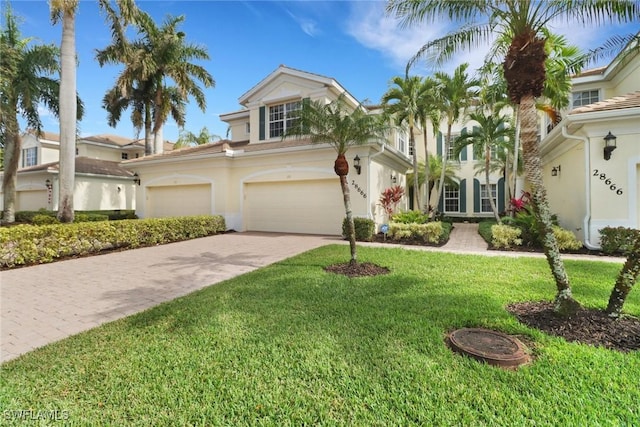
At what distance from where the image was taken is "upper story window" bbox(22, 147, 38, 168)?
2714cm

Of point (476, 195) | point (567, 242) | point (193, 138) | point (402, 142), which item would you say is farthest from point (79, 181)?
point (476, 195)

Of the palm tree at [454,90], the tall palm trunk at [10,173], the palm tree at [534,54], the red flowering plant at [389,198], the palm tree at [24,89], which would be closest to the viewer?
the palm tree at [534,54]

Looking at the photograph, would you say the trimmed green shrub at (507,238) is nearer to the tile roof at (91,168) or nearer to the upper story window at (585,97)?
the upper story window at (585,97)

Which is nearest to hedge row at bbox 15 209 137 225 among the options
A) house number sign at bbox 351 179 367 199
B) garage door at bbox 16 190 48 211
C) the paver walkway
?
garage door at bbox 16 190 48 211

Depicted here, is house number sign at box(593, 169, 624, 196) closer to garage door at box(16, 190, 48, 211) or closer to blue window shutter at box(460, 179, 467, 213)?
blue window shutter at box(460, 179, 467, 213)

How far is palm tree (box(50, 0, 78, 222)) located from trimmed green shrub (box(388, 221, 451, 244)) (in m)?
12.7

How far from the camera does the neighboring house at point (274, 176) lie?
12984 millimetres

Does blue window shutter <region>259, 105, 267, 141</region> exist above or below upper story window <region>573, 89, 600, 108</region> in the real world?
below

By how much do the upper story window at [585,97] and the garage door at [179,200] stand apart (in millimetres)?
20687

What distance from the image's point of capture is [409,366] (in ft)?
9.99

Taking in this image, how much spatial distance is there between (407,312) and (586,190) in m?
8.74

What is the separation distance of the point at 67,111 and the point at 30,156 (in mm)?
23809

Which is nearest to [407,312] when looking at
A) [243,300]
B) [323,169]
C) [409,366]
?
[409,366]

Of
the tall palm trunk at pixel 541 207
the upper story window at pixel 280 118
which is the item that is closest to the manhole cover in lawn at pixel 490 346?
the tall palm trunk at pixel 541 207
